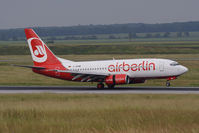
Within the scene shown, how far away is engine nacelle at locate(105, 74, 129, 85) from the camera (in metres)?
52.0

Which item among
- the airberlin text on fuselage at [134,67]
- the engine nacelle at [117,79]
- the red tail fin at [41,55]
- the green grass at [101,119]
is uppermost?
the red tail fin at [41,55]

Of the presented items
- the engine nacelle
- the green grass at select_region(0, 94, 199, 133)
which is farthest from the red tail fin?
the green grass at select_region(0, 94, 199, 133)

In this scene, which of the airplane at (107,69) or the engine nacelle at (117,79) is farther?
the airplane at (107,69)

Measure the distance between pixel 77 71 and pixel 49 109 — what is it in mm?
25949

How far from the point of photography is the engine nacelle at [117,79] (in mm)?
52000

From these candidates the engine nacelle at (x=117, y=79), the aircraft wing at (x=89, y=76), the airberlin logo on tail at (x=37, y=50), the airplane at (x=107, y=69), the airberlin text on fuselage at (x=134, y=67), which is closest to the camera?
the engine nacelle at (x=117, y=79)

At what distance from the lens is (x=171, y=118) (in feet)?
85.0

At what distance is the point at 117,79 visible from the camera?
52312 mm

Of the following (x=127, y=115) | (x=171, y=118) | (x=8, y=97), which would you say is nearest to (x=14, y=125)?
(x=127, y=115)

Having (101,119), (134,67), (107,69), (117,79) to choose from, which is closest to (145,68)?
(134,67)

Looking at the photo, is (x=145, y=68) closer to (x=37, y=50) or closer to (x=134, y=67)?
(x=134, y=67)

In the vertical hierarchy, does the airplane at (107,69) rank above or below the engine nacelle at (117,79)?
above

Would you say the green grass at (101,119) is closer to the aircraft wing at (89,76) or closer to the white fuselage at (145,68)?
the white fuselage at (145,68)

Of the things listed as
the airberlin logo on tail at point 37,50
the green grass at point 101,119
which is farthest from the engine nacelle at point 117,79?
the green grass at point 101,119
